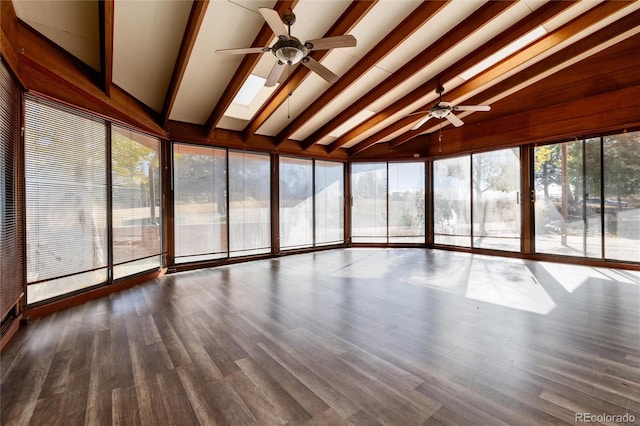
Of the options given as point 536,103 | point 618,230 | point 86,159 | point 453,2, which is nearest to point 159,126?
point 86,159

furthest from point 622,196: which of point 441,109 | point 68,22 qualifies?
point 68,22

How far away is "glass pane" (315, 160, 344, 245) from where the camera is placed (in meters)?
8.28

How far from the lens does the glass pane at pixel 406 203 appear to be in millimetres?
8609

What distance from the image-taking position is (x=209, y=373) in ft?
7.20

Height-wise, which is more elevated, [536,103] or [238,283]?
[536,103]

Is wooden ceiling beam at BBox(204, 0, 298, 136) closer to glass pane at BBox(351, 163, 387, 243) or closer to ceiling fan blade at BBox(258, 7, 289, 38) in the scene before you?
ceiling fan blade at BBox(258, 7, 289, 38)

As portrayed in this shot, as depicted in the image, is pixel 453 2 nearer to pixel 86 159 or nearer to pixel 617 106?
pixel 617 106

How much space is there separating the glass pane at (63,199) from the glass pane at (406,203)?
715 cm

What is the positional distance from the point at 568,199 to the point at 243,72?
6.95m

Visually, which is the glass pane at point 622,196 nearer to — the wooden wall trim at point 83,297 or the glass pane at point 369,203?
the glass pane at point 369,203

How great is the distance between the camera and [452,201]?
26.5 ft

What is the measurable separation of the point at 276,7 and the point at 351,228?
647 cm

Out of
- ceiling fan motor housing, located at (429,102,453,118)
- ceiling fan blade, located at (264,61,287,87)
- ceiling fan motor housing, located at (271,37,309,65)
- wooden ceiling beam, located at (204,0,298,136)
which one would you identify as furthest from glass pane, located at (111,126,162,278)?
ceiling fan motor housing, located at (429,102,453,118)

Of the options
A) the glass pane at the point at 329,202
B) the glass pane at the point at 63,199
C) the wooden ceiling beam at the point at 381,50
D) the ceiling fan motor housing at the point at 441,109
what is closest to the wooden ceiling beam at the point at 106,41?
the glass pane at the point at 63,199
